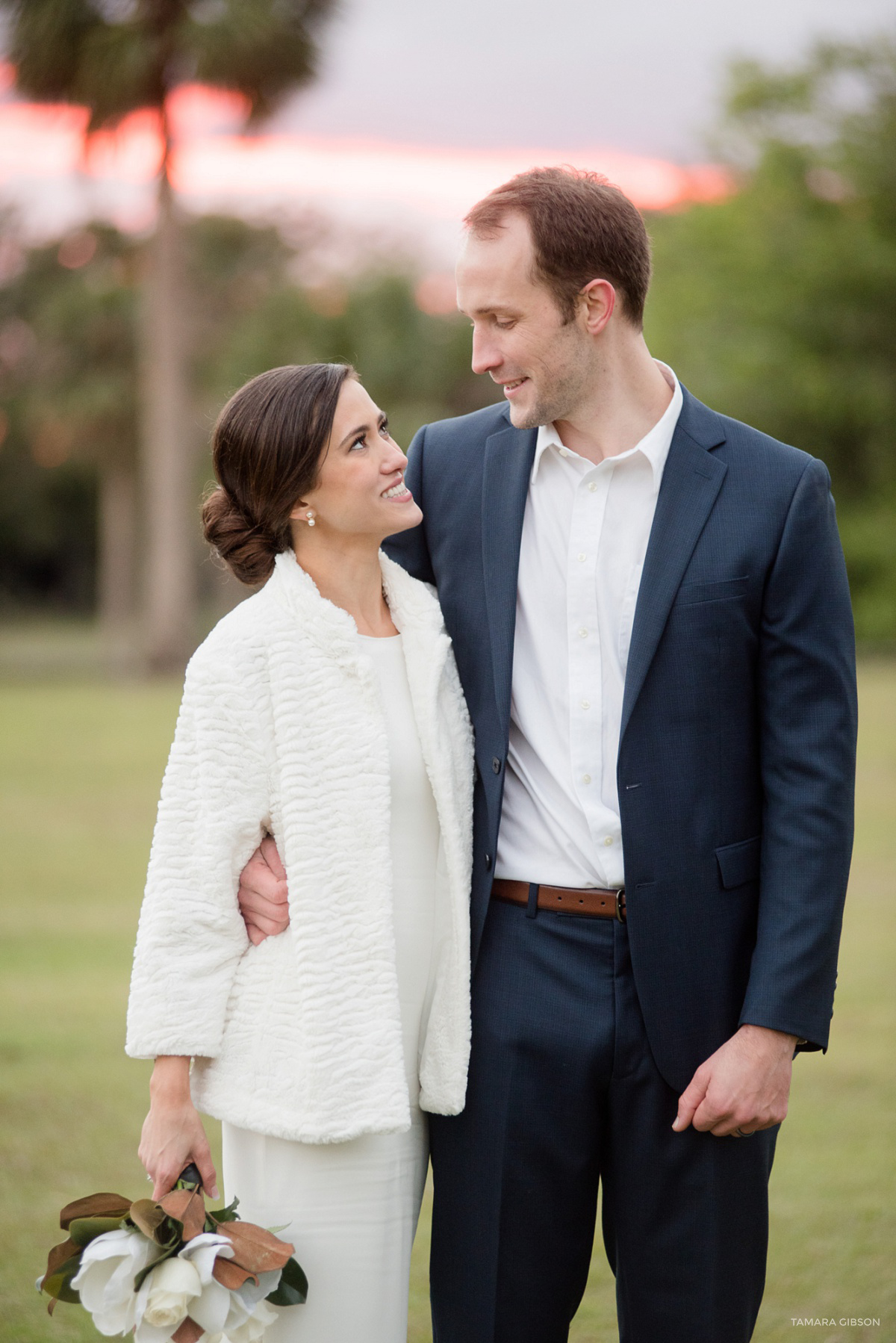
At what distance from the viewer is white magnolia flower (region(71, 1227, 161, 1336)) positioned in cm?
195

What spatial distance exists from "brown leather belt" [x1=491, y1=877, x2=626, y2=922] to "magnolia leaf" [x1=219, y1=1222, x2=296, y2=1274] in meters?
0.67

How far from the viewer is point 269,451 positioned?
2.31m

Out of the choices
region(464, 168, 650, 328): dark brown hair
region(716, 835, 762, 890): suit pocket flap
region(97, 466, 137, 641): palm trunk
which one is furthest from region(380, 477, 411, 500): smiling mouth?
region(97, 466, 137, 641): palm trunk

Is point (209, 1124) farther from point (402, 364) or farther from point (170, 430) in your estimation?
point (402, 364)

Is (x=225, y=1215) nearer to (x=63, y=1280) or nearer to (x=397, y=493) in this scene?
(x=63, y=1280)

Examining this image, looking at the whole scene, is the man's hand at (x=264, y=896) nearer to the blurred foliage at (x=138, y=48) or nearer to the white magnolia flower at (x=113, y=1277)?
the white magnolia flower at (x=113, y=1277)

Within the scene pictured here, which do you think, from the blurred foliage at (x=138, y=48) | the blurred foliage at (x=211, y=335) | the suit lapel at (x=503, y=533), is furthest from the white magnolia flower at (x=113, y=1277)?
the blurred foliage at (x=211, y=335)

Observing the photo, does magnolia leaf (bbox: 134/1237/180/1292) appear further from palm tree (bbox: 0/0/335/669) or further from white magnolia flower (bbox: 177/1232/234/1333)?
palm tree (bbox: 0/0/335/669)

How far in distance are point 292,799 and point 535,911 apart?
478mm

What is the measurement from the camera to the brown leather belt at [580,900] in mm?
2289

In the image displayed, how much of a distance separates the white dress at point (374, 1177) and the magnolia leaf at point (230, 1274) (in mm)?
137

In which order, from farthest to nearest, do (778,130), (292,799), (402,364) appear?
(402,364) < (778,130) < (292,799)

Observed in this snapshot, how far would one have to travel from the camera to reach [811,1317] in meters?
3.57

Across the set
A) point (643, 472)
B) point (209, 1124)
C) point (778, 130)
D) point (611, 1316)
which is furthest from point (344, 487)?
point (778, 130)
